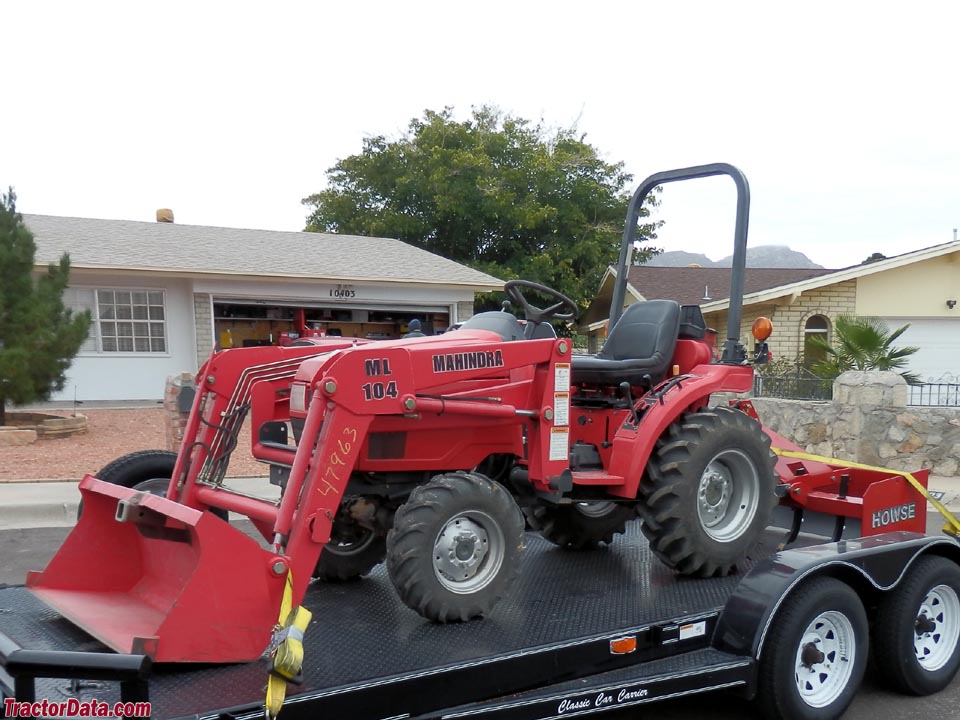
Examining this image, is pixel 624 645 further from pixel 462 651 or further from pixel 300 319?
pixel 300 319

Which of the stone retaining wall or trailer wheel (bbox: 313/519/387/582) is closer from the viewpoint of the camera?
trailer wheel (bbox: 313/519/387/582)

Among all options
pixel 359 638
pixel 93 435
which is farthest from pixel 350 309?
pixel 359 638

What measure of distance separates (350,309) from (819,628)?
15.6 meters

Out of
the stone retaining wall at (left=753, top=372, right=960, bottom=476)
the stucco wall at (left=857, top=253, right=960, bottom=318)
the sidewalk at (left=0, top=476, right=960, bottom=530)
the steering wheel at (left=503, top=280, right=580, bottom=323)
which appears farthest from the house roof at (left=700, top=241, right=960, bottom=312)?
the steering wheel at (left=503, top=280, right=580, bottom=323)

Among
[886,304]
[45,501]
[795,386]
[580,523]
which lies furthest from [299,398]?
[886,304]

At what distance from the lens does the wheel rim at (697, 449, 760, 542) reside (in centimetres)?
433

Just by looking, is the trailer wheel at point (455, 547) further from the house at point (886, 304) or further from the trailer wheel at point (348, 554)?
the house at point (886, 304)

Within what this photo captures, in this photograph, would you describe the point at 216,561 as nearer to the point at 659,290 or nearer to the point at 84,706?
the point at 84,706

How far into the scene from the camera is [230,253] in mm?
17656

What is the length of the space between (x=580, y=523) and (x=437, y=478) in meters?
1.79

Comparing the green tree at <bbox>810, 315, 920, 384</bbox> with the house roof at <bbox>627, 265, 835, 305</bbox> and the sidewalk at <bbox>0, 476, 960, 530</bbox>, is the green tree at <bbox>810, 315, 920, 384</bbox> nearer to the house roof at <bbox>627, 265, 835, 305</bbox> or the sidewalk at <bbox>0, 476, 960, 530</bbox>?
the sidewalk at <bbox>0, 476, 960, 530</bbox>

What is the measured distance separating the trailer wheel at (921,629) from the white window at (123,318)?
1525cm

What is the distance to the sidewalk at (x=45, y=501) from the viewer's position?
24.6ft

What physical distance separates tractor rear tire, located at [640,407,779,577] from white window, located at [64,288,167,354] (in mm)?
14351
